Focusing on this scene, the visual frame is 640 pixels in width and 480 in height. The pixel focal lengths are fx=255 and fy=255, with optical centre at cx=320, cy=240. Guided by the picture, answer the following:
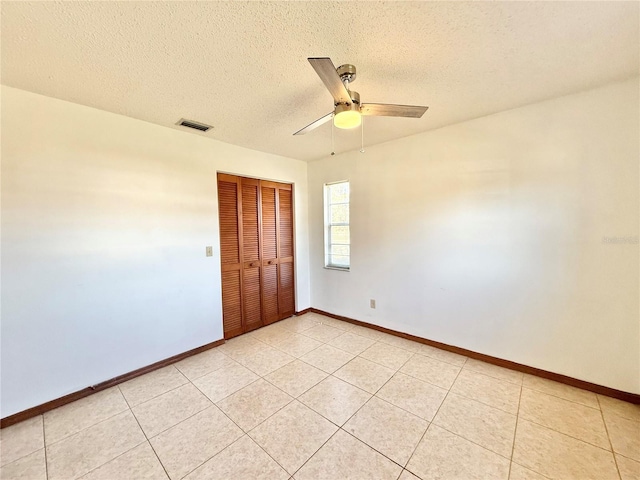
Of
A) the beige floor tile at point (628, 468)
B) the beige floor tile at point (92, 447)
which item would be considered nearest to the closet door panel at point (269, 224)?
the beige floor tile at point (92, 447)

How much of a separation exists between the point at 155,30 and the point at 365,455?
→ 8.67 ft

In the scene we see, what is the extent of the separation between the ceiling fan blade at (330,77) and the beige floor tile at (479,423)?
7.26ft

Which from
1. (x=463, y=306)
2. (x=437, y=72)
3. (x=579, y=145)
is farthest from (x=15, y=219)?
(x=579, y=145)

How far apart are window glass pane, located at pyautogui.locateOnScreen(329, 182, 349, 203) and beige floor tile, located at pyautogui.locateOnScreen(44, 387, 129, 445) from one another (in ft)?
10.2

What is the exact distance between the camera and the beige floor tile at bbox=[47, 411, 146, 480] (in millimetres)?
1478

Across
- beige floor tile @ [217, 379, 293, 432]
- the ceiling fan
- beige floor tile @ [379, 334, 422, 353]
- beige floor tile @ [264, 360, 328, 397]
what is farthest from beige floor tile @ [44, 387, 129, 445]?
Result: the ceiling fan

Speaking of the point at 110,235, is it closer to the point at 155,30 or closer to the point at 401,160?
the point at 155,30

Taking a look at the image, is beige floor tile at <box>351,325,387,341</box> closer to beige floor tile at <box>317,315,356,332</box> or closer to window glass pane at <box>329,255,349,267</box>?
beige floor tile at <box>317,315,356,332</box>

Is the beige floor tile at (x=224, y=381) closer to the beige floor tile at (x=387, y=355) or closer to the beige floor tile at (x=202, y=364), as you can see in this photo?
the beige floor tile at (x=202, y=364)

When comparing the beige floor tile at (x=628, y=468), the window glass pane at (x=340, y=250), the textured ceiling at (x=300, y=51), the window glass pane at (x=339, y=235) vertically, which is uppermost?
the textured ceiling at (x=300, y=51)

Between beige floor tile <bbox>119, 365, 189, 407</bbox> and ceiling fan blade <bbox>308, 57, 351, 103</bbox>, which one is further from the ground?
ceiling fan blade <bbox>308, 57, 351, 103</bbox>

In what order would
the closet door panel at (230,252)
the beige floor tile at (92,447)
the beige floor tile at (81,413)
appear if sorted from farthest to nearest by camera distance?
the closet door panel at (230,252), the beige floor tile at (81,413), the beige floor tile at (92,447)

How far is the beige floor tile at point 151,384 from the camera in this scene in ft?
6.89

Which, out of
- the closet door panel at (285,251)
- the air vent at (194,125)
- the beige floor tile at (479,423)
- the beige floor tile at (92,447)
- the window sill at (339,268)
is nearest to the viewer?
the beige floor tile at (92,447)
